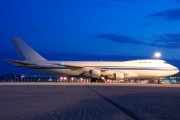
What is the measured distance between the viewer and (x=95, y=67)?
49125mm

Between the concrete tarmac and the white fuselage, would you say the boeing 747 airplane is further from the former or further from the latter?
the concrete tarmac

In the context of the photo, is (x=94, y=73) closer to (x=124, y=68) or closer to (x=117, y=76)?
(x=117, y=76)

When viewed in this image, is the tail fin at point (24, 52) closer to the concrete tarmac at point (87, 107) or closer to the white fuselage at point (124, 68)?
the white fuselage at point (124, 68)

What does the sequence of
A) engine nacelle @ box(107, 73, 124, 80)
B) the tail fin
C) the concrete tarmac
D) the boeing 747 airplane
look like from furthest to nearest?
the tail fin, the boeing 747 airplane, engine nacelle @ box(107, 73, 124, 80), the concrete tarmac

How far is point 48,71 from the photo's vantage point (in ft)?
163

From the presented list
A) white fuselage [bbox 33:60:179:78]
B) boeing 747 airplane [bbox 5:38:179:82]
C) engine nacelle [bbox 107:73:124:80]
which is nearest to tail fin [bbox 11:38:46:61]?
boeing 747 airplane [bbox 5:38:179:82]

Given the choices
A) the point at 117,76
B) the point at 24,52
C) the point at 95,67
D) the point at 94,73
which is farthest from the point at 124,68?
the point at 24,52

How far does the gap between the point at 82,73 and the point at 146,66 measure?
9255 millimetres

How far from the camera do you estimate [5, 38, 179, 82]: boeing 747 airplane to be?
48438 millimetres

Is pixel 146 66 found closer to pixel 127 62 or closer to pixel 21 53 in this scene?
pixel 127 62

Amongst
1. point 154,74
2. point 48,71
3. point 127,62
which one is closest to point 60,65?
point 48,71

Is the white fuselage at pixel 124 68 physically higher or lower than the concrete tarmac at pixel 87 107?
higher

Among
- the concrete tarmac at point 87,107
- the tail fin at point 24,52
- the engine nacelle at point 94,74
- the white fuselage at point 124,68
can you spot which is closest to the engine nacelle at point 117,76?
the white fuselage at point 124,68

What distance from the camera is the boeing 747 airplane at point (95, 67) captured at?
4844cm
